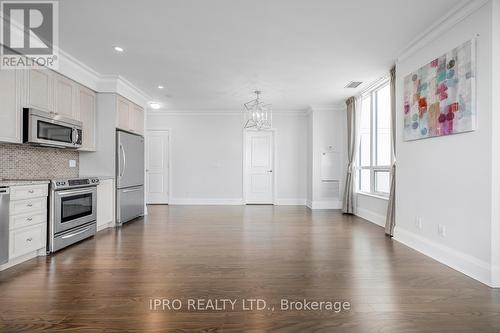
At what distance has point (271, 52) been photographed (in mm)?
3969

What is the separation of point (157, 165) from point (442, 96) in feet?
22.6

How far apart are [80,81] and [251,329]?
4613 millimetres

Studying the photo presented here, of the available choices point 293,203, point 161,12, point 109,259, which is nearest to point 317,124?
point 293,203

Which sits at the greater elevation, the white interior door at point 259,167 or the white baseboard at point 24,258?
the white interior door at point 259,167

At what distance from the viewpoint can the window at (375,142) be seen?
528 centimetres

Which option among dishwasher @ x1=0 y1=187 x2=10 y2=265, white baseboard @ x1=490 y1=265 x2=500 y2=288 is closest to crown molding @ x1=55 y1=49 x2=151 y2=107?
dishwasher @ x1=0 y1=187 x2=10 y2=265

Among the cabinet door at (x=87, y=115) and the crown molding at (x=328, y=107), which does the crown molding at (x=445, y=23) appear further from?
the cabinet door at (x=87, y=115)

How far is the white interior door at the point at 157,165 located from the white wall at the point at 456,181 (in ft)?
20.0

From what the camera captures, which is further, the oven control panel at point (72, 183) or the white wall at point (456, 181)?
the oven control panel at point (72, 183)

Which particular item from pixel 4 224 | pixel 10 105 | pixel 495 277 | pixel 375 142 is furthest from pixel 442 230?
pixel 10 105

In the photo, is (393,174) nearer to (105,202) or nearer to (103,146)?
(105,202)

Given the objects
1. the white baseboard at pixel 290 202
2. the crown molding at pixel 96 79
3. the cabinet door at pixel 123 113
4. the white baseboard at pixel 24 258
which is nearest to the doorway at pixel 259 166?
the white baseboard at pixel 290 202

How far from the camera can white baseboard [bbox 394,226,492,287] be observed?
8.54 feet

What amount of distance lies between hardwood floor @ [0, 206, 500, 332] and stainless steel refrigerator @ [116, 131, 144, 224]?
0.96 meters
